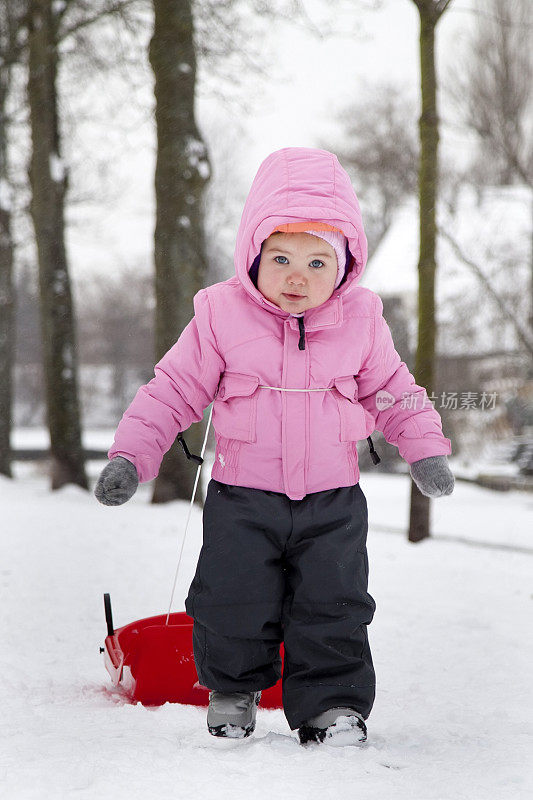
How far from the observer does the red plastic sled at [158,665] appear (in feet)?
7.68

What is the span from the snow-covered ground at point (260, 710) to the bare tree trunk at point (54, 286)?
7.80 ft

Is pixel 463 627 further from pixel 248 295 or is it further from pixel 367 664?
pixel 248 295

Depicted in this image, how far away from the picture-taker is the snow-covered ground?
164cm

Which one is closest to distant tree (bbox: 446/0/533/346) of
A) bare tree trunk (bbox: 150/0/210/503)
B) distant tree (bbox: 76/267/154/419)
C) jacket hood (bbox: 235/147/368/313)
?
bare tree trunk (bbox: 150/0/210/503)

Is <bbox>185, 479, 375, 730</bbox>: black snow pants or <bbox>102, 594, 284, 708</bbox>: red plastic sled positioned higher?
<bbox>185, 479, 375, 730</bbox>: black snow pants

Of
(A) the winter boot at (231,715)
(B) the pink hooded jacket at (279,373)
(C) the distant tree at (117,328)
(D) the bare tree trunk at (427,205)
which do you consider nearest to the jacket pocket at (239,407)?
(B) the pink hooded jacket at (279,373)

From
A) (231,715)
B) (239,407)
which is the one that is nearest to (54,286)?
(239,407)

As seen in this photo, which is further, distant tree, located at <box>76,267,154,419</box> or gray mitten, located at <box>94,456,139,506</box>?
distant tree, located at <box>76,267,154,419</box>

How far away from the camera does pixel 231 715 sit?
1972 millimetres

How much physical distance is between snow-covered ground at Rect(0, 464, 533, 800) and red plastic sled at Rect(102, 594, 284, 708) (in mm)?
70

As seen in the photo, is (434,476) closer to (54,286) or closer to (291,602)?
(291,602)

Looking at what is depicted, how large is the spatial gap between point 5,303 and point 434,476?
9020mm

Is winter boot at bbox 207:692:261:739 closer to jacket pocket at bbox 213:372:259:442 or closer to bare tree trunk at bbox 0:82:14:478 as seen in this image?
jacket pocket at bbox 213:372:259:442

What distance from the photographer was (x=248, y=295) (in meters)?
2.15
